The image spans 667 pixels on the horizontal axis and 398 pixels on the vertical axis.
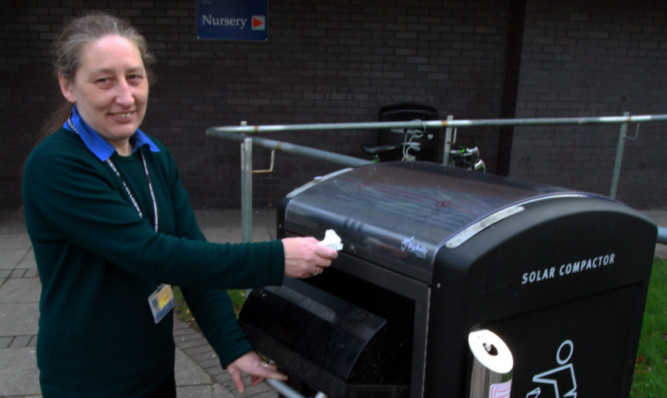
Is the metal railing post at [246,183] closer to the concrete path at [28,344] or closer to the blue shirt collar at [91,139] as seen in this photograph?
the concrete path at [28,344]

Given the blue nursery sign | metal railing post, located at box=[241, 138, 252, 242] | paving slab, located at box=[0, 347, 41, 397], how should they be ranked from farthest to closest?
the blue nursery sign, paving slab, located at box=[0, 347, 41, 397], metal railing post, located at box=[241, 138, 252, 242]

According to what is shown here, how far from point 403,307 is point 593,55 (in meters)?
6.35

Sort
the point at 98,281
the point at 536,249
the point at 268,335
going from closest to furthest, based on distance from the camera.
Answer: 1. the point at 536,249
2. the point at 98,281
3. the point at 268,335

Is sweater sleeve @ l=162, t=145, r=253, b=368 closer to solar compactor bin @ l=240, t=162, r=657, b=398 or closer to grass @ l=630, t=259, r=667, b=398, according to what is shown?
solar compactor bin @ l=240, t=162, r=657, b=398

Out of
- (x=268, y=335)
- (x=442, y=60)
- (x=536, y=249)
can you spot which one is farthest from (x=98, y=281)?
(x=442, y=60)

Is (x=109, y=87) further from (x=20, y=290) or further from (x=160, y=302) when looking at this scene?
(x=20, y=290)

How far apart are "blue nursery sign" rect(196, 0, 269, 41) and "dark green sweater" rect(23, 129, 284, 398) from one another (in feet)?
16.5

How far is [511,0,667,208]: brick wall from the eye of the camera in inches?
264

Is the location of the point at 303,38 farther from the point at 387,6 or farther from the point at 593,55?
the point at 593,55

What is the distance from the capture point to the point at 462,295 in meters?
1.28

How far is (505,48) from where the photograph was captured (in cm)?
693

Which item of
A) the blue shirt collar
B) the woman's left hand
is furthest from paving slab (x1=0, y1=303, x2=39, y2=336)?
the blue shirt collar

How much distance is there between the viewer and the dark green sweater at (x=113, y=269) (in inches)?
54.5

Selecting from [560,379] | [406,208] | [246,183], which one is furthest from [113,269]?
[246,183]
